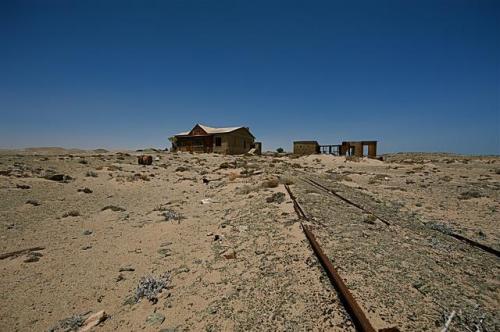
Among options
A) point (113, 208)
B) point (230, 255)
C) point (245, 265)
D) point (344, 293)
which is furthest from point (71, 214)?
point (344, 293)

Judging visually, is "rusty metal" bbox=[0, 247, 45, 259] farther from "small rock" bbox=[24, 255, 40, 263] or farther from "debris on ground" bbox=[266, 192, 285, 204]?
"debris on ground" bbox=[266, 192, 285, 204]

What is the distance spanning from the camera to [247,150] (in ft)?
154

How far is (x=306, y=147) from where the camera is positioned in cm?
4291

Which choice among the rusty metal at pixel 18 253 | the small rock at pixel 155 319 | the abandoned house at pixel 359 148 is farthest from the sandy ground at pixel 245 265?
the abandoned house at pixel 359 148

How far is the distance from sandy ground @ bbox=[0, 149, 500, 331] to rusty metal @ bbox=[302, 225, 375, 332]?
101 mm

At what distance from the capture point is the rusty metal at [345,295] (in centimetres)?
280

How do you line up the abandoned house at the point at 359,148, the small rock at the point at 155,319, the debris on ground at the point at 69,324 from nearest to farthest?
1. the small rock at the point at 155,319
2. the debris on ground at the point at 69,324
3. the abandoned house at the point at 359,148

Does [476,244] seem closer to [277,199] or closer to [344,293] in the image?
[344,293]

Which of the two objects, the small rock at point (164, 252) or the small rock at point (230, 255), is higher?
the small rock at point (230, 255)

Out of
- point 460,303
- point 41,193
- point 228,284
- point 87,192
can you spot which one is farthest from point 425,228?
point 41,193

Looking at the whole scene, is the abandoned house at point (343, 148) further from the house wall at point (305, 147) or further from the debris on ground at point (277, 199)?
the debris on ground at point (277, 199)

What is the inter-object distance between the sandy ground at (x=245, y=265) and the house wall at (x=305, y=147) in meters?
31.6

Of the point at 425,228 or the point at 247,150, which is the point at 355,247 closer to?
the point at 425,228

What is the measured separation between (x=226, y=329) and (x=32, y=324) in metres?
Answer: 3.32
